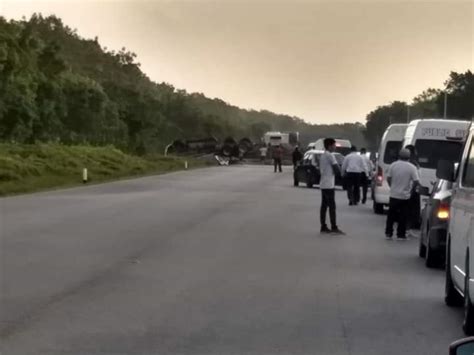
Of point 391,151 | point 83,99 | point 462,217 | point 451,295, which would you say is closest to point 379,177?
point 391,151

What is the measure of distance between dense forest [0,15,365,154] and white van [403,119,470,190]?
3608 centimetres

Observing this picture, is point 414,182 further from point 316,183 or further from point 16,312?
point 316,183

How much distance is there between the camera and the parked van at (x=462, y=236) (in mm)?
9258

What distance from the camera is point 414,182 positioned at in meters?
19.0

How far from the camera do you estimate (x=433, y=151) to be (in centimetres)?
2331

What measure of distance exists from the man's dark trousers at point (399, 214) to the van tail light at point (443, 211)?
13.8ft

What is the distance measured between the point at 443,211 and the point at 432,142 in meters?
8.89

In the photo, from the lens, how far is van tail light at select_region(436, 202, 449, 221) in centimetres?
1465

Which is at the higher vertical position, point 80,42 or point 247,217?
point 80,42

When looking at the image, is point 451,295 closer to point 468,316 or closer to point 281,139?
point 468,316

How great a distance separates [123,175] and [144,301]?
45.4 meters

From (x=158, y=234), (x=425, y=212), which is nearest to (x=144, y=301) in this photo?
(x=425, y=212)

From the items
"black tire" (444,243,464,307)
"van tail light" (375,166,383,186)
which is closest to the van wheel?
"van tail light" (375,166,383,186)

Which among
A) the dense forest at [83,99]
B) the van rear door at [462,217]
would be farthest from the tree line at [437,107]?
the van rear door at [462,217]
